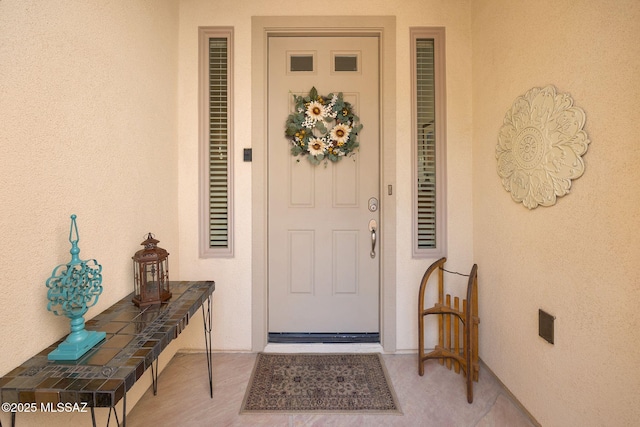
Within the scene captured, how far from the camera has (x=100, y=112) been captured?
1572 millimetres

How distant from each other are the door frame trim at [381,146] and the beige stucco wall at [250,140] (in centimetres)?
4

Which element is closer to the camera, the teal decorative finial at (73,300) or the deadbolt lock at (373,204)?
the teal decorative finial at (73,300)

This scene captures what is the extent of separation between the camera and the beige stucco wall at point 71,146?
112cm

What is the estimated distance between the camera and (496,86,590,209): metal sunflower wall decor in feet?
4.80

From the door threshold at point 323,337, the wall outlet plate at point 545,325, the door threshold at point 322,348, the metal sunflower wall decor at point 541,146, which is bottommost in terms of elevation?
the door threshold at point 322,348

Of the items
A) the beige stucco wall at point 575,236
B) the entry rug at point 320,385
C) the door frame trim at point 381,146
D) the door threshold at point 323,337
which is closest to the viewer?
the beige stucco wall at point 575,236

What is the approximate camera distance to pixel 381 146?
2504mm

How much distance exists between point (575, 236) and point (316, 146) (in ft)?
5.70

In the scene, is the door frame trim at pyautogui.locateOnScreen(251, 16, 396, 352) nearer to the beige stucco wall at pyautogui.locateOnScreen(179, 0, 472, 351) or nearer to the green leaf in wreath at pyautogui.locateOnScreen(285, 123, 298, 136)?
the beige stucco wall at pyautogui.locateOnScreen(179, 0, 472, 351)

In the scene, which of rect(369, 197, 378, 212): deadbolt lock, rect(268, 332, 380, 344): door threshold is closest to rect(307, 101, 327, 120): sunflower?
rect(369, 197, 378, 212): deadbolt lock

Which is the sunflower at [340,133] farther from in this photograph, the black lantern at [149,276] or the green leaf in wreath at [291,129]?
the black lantern at [149,276]

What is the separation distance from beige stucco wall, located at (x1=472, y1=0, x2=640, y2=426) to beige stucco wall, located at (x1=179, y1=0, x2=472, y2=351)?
11.0 inches

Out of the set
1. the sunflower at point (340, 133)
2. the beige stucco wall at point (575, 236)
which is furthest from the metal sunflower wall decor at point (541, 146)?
the sunflower at point (340, 133)

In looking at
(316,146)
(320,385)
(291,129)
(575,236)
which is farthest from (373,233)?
(575,236)
